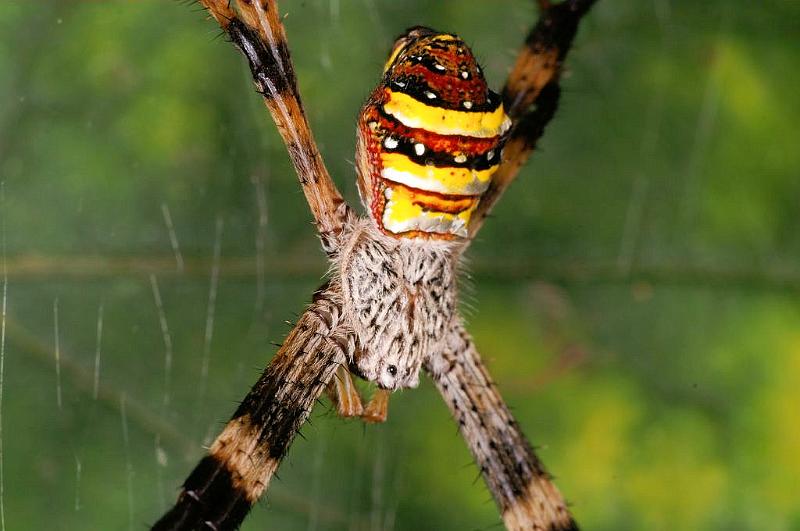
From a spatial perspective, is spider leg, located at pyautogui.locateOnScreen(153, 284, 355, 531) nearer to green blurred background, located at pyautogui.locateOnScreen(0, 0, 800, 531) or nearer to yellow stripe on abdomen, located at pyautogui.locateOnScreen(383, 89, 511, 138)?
green blurred background, located at pyautogui.locateOnScreen(0, 0, 800, 531)

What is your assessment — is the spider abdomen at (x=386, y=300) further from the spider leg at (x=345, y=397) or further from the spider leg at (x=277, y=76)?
the spider leg at (x=277, y=76)

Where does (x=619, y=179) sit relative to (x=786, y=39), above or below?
below

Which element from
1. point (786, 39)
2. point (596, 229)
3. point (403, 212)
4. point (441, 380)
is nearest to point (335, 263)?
point (403, 212)

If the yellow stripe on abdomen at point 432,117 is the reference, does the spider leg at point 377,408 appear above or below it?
below

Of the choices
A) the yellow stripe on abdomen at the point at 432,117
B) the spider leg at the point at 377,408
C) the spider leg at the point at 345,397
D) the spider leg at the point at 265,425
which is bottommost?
the spider leg at the point at 377,408

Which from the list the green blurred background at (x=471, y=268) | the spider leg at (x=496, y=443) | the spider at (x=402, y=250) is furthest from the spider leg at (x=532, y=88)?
the spider leg at (x=496, y=443)

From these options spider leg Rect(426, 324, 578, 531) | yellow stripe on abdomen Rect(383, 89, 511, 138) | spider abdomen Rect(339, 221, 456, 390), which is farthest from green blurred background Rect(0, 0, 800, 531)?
yellow stripe on abdomen Rect(383, 89, 511, 138)

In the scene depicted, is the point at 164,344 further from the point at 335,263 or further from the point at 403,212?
the point at 403,212
